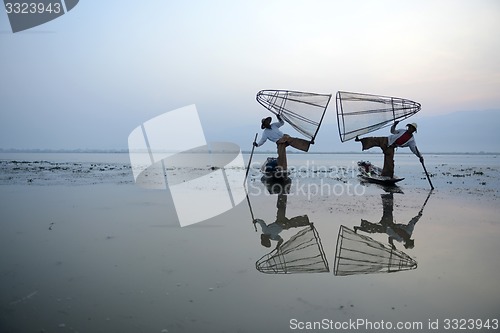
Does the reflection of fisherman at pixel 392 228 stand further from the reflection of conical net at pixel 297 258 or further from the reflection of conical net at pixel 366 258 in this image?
the reflection of conical net at pixel 297 258

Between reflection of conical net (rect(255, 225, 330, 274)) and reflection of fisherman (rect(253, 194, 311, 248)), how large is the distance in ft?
1.01

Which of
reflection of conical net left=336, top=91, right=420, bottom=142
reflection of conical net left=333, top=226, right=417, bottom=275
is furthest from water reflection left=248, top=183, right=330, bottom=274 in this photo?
reflection of conical net left=336, top=91, right=420, bottom=142

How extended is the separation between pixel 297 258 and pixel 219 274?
55.8 inches

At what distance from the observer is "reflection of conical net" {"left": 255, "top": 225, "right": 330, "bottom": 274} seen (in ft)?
15.9

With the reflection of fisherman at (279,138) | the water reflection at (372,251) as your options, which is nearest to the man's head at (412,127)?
the reflection of fisherman at (279,138)

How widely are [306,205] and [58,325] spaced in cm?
757

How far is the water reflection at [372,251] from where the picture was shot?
16.1 feet

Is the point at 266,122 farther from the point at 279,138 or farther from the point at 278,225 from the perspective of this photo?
the point at 278,225

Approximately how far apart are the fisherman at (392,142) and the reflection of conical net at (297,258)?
30.8 feet

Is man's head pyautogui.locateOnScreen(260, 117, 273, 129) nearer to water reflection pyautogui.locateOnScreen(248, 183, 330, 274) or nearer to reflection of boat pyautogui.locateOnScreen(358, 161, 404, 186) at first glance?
reflection of boat pyautogui.locateOnScreen(358, 161, 404, 186)

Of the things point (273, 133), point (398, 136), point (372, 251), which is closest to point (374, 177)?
point (398, 136)

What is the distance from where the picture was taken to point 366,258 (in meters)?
5.36

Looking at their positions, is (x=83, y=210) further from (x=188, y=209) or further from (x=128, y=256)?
(x=128, y=256)

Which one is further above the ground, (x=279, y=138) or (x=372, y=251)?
(x=372, y=251)
